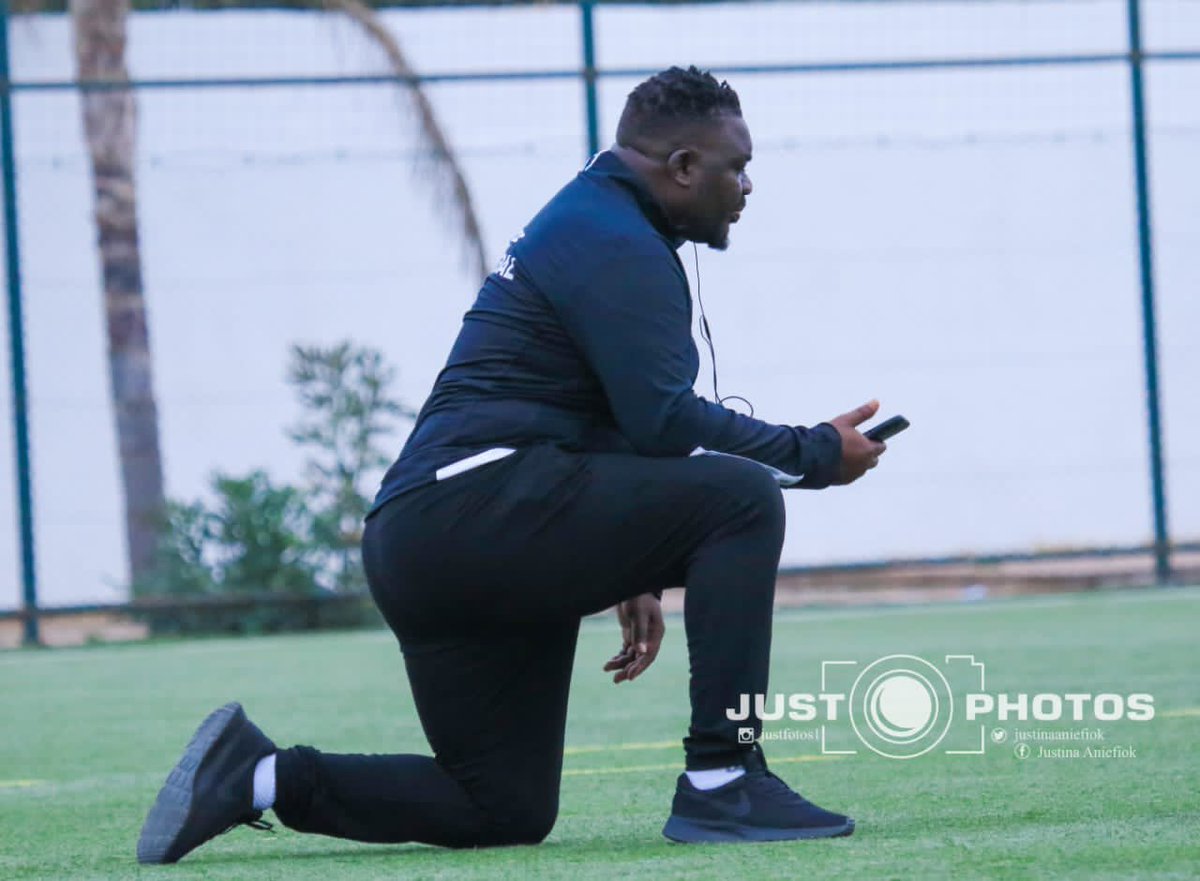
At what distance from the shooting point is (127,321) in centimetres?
1108

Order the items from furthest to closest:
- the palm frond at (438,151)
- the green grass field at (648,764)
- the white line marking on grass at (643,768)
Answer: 1. the palm frond at (438,151)
2. the white line marking on grass at (643,768)
3. the green grass field at (648,764)

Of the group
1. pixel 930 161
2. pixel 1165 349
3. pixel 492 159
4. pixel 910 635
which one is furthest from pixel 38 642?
pixel 1165 349

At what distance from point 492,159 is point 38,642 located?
3426 millimetres

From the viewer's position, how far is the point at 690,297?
3729mm

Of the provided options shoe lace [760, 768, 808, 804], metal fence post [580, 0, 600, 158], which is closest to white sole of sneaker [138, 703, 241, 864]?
shoe lace [760, 768, 808, 804]

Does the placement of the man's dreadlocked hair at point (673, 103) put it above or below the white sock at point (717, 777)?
above

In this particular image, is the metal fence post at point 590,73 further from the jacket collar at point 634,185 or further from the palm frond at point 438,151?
the jacket collar at point 634,185

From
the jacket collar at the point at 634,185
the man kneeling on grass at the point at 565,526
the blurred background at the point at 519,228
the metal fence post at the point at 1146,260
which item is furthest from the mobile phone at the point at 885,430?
the metal fence post at the point at 1146,260

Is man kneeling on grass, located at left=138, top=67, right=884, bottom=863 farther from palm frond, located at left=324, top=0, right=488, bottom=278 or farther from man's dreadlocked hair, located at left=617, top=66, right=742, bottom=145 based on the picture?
palm frond, located at left=324, top=0, right=488, bottom=278

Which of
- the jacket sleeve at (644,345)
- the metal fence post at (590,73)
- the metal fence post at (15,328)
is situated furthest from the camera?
the metal fence post at (590,73)

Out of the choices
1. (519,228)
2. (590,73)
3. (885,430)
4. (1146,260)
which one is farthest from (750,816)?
Answer: (1146,260)

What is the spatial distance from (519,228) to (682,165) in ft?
25.8

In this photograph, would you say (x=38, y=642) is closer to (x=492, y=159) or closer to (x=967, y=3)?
(x=492, y=159)

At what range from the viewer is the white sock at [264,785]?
12.4 feet
